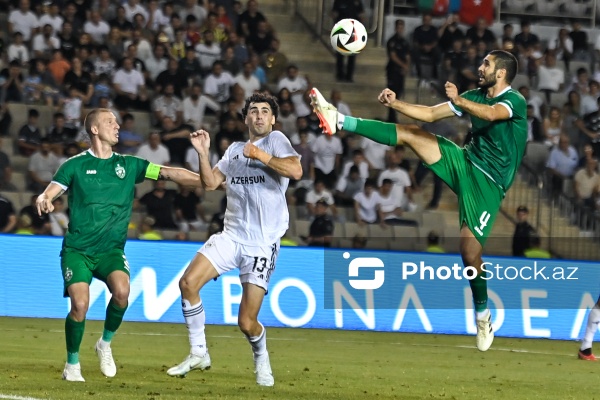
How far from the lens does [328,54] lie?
25750 millimetres

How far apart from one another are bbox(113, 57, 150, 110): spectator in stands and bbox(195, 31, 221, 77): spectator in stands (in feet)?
4.59

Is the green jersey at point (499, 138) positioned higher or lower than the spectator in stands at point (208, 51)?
lower

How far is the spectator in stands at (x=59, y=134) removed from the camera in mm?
20922

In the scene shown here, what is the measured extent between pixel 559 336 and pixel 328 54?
9112 millimetres

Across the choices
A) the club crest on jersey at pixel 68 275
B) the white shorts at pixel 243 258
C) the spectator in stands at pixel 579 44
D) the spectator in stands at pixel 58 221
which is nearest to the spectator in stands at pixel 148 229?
the spectator in stands at pixel 58 221

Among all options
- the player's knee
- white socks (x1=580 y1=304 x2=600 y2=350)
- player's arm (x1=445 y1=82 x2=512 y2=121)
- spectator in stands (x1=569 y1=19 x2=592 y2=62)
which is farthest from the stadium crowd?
player's arm (x1=445 y1=82 x2=512 y2=121)

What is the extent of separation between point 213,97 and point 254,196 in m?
11.6

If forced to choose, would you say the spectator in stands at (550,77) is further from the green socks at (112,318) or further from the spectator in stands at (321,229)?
the green socks at (112,318)

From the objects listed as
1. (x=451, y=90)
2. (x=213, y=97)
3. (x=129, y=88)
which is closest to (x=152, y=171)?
(x=451, y=90)

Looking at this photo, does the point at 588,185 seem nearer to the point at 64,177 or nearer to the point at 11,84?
the point at 11,84

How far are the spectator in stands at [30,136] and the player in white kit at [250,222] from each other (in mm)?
10165

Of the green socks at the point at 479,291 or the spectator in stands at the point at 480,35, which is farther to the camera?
the spectator in stands at the point at 480,35

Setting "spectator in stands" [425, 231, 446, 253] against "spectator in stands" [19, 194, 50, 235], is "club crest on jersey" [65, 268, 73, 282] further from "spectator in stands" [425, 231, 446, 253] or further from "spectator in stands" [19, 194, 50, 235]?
"spectator in stands" [425, 231, 446, 253]

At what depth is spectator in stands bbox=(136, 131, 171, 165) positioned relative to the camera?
21.0m
